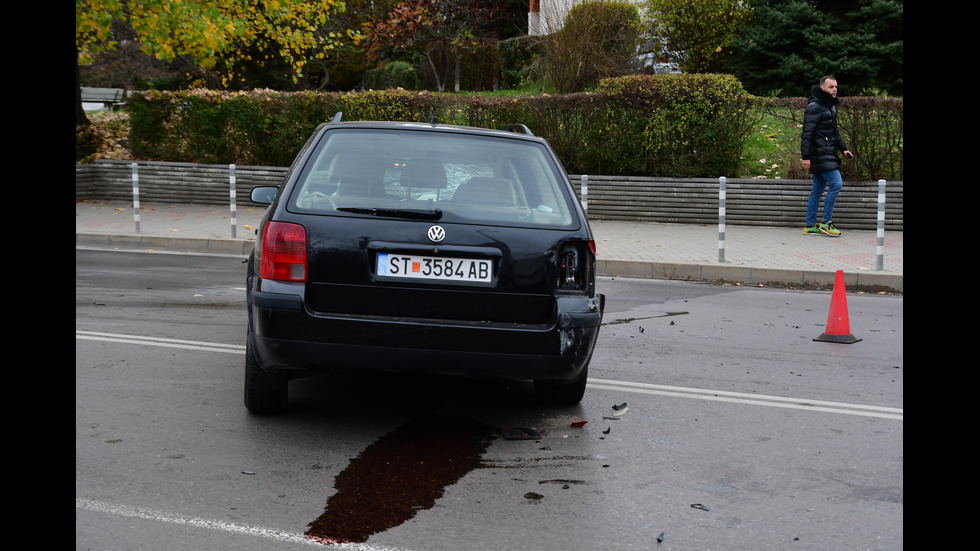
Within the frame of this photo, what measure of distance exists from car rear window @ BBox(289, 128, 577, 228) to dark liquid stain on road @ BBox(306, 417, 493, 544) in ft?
3.64

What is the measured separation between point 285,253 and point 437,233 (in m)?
0.73

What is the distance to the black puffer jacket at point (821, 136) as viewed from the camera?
1418 centimetres

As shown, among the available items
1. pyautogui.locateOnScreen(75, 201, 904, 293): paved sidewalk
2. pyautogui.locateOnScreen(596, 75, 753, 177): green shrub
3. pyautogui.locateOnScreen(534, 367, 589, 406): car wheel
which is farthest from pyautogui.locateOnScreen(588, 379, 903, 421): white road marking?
pyautogui.locateOnScreen(596, 75, 753, 177): green shrub

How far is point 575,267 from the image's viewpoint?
5.09m

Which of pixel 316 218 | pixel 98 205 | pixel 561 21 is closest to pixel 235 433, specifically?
pixel 316 218

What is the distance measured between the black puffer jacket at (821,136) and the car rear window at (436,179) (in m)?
9.62

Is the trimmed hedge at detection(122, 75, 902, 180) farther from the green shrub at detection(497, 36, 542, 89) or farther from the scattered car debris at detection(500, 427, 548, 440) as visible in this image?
the green shrub at detection(497, 36, 542, 89)

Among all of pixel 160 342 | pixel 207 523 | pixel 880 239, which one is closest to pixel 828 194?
pixel 880 239

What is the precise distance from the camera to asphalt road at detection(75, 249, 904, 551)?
399 cm

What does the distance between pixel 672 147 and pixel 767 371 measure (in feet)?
32.0

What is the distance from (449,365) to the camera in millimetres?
4898

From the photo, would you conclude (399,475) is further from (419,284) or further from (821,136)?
(821,136)

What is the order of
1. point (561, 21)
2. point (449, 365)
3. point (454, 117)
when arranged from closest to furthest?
point (449, 365) < point (454, 117) < point (561, 21)
